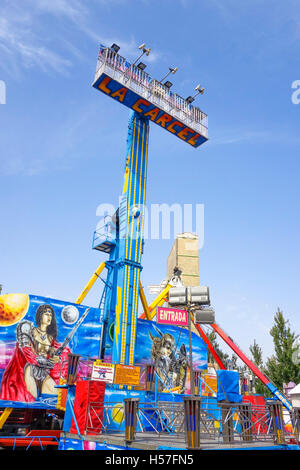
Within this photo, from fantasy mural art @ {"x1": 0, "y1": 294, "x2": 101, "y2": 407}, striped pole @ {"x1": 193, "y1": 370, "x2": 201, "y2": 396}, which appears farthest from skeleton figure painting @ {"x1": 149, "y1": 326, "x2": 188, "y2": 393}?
striped pole @ {"x1": 193, "y1": 370, "x2": 201, "y2": 396}

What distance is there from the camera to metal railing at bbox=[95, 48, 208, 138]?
27266 millimetres

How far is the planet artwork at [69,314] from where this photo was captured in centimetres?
2483

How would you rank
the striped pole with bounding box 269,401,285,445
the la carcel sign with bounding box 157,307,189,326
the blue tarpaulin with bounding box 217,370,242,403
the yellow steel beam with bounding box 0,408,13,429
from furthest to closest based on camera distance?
the la carcel sign with bounding box 157,307,189,326, the yellow steel beam with bounding box 0,408,13,429, the blue tarpaulin with bounding box 217,370,242,403, the striped pole with bounding box 269,401,285,445

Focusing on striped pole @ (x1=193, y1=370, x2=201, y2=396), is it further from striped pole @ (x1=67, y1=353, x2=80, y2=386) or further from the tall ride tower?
striped pole @ (x1=67, y1=353, x2=80, y2=386)

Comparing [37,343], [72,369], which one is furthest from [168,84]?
[72,369]

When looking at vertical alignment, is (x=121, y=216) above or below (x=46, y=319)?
above

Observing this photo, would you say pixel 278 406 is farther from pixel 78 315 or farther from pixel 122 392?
pixel 78 315

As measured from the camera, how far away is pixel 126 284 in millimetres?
26844

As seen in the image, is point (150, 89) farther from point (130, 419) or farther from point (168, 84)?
point (130, 419)

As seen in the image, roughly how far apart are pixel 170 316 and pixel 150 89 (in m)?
18.7

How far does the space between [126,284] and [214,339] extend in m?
32.9

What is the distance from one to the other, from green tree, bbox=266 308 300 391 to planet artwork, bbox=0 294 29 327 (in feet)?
69.2
